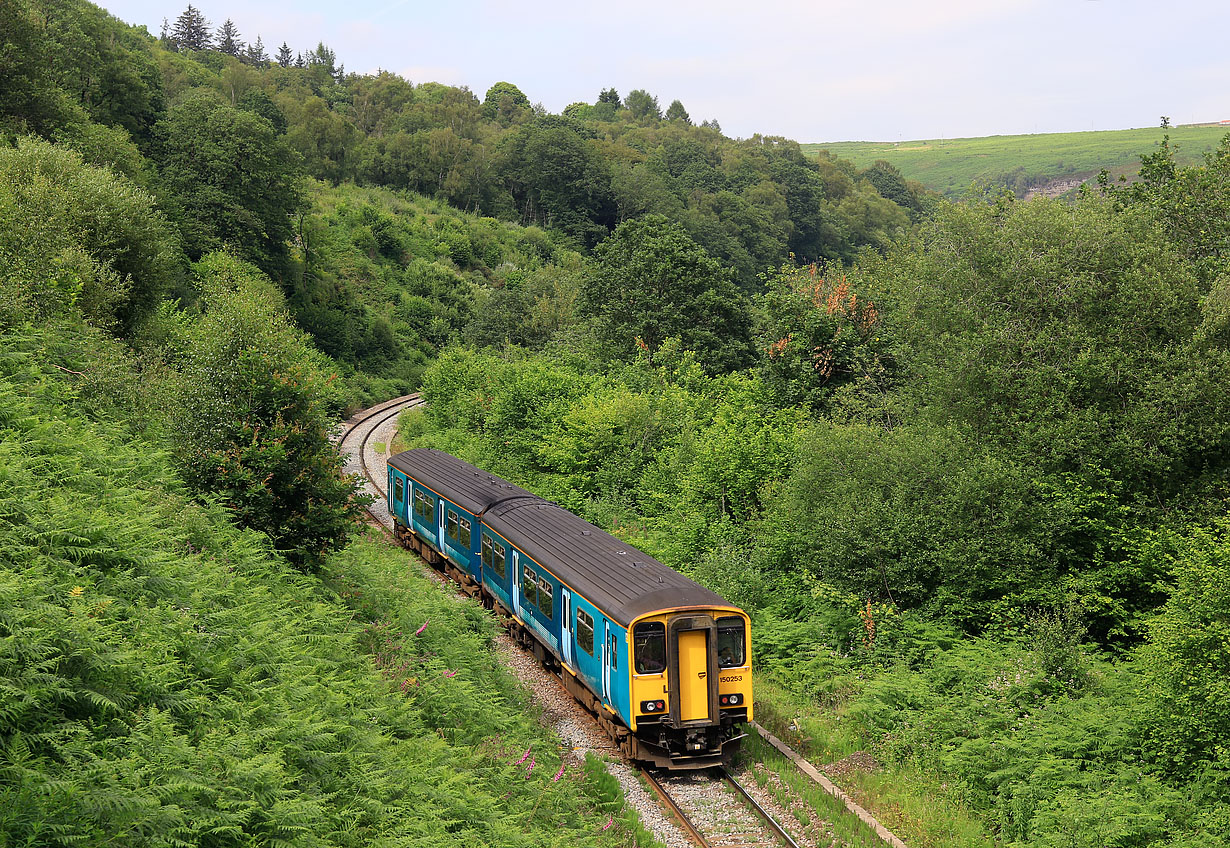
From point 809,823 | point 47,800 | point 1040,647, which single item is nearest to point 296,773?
point 47,800

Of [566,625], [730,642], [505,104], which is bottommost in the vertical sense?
[566,625]

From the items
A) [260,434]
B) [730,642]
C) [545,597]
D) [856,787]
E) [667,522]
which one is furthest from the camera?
[667,522]

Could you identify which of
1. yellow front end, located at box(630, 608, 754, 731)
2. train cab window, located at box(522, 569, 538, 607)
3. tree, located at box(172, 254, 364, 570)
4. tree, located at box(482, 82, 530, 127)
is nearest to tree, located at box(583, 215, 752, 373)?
train cab window, located at box(522, 569, 538, 607)

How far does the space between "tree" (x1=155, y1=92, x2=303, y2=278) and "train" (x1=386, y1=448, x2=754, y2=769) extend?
114 ft

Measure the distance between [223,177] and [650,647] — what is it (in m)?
45.4

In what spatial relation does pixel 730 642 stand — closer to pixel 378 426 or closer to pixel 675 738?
pixel 675 738

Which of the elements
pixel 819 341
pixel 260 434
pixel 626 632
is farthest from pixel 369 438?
pixel 626 632

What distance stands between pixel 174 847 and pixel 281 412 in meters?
9.84

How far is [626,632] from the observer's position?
14.6 metres

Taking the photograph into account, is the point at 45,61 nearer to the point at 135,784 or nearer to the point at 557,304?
the point at 557,304

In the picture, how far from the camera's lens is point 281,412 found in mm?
15922

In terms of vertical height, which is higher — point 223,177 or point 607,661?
point 223,177

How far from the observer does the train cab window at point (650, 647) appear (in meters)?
14.6

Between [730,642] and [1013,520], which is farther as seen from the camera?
[1013,520]
